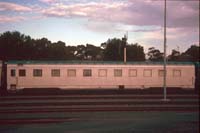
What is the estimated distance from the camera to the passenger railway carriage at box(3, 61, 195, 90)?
3838 centimetres

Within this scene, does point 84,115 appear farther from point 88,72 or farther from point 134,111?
point 88,72

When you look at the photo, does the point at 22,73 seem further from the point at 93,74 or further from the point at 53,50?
the point at 53,50

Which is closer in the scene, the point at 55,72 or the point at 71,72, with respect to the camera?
the point at 55,72

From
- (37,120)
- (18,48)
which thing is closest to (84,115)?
(37,120)

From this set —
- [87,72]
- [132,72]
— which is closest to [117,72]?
[132,72]

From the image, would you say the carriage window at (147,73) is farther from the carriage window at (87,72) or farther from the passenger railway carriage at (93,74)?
the carriage window at (87,72)

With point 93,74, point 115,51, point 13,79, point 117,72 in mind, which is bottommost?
point 13,79

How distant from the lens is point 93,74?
1544 inches

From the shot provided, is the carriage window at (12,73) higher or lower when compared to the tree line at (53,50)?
lower

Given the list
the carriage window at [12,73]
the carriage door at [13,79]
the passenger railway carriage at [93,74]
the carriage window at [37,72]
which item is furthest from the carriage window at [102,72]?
the carriage window at [12,73]

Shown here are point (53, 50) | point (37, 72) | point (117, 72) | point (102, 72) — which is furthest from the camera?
point (53, 50)

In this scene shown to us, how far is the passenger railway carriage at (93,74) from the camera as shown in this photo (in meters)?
38.4

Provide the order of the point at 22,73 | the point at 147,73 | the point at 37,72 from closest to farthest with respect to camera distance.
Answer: the point at 22,73 → the point at 37,72 → the point at 147,73

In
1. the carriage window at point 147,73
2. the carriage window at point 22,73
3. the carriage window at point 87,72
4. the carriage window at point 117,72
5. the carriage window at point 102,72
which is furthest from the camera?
the carriage window at point 147,73
